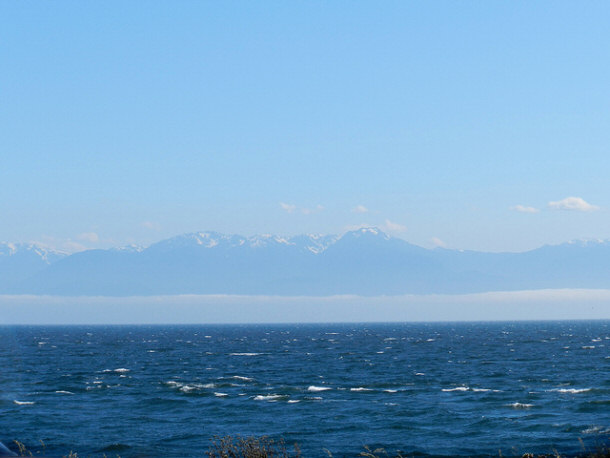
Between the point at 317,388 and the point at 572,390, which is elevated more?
the point at 572,390

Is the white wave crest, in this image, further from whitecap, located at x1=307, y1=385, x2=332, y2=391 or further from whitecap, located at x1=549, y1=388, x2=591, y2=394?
whitecap, located at x1=549, y1=388, x2=591, y2=394

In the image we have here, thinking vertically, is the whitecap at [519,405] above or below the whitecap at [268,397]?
above

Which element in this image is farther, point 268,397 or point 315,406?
point 268,397

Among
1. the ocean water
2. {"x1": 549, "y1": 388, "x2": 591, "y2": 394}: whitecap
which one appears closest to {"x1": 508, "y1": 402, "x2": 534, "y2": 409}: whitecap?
the ocean water

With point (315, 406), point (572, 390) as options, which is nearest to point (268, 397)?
point (315, 406)

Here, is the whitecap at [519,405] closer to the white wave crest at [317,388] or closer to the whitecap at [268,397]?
the whitecap at [268,397]

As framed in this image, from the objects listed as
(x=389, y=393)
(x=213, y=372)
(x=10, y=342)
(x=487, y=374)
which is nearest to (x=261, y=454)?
(x=10, y=342)

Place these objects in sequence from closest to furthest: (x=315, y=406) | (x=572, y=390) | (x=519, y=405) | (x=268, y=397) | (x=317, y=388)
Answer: (x=519, y=405), (x=315, y=406), (x=268, y=397), (x=572, y=390), (x=317, y=388)

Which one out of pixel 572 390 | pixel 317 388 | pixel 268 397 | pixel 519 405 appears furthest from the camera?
pixel 317 388

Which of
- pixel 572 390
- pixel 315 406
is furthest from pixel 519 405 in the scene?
pixel 315 406

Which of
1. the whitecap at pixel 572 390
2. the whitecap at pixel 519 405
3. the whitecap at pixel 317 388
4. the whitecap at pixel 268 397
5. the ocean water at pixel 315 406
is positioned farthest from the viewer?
the whitecap at pixel 317 388

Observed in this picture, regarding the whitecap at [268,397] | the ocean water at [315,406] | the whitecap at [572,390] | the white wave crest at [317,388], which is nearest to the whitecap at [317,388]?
→ the white wave crest at [317,388]

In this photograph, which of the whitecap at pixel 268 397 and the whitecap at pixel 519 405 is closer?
the whitecap at pixel 519 405

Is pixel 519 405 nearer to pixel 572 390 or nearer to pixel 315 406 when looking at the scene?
pixel 572 390
